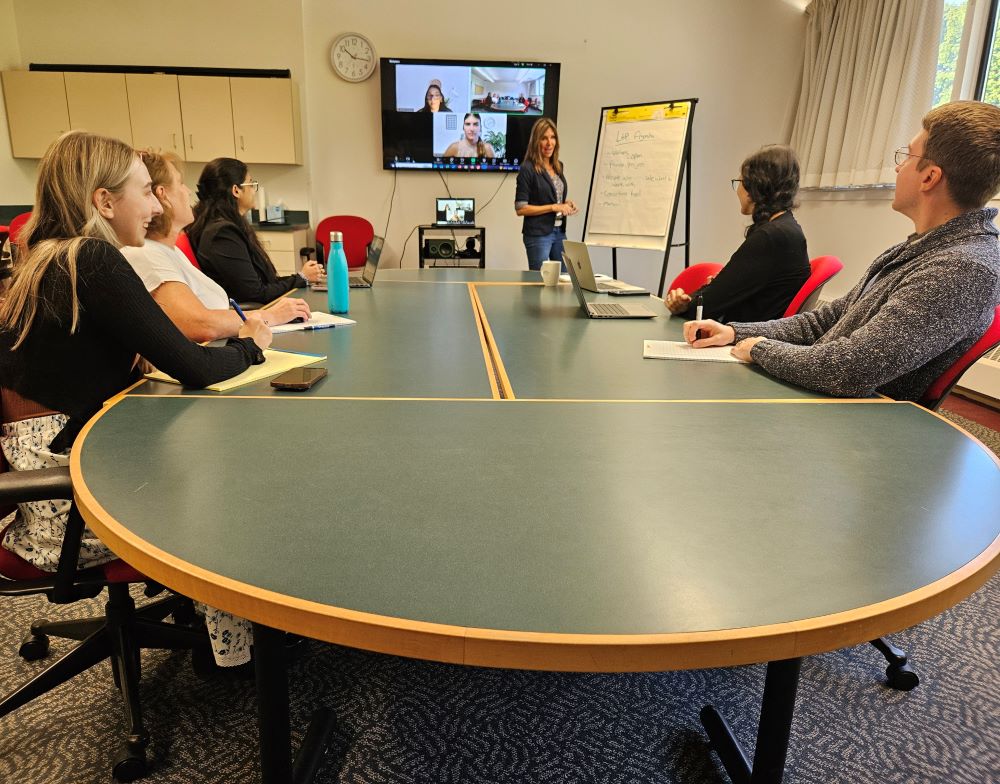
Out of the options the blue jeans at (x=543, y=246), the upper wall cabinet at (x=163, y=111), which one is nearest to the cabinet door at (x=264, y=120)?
the upper wall cabinet at (x=163, y=111)

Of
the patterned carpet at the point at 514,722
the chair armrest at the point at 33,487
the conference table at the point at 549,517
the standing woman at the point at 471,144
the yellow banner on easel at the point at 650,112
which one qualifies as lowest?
the patterned carpet at the point at 514,722

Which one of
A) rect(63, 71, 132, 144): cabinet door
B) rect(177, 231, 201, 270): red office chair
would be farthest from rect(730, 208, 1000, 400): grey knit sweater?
rect(63, 71, 132, 144): cabinet door

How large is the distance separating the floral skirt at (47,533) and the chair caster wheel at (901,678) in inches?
56.4

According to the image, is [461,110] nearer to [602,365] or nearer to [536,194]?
[536,194]

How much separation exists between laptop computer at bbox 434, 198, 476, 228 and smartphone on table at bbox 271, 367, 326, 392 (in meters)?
4.04

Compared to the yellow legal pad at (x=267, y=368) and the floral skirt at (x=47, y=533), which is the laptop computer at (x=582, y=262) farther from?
the floral skirt at (x=47, y=533)

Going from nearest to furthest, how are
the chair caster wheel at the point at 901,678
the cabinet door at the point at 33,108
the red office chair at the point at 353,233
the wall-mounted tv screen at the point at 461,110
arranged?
1. the chair caster wheel at the point at 901,678
2. the cabinet door at the point at 33,108
3. the wall-mounted tv screen at the point at 461,110
4. the red office chair at the point at 353,233

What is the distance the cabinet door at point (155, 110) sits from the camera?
4648mm

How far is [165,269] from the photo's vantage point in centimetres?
177

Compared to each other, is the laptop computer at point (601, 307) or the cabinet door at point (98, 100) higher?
the cabinet door at point (98, 100)

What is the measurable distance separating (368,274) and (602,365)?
1.50 meters

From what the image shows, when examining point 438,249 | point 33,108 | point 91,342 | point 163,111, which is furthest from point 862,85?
point 33,108

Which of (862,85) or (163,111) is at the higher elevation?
(862,85)

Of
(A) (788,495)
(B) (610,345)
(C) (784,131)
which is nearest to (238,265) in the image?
(B) (610,345)
